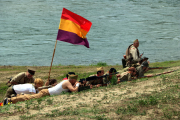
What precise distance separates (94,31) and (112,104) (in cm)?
2388

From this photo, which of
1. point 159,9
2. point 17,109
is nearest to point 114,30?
point 159,9

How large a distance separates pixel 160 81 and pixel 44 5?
36.5 metres

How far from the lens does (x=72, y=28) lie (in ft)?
34.5

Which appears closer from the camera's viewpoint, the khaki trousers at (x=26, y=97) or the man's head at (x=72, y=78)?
the khaki trousers at (x=26, y=97)

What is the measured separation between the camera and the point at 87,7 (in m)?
43.2

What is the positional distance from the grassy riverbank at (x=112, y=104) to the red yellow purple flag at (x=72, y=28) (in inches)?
77.4

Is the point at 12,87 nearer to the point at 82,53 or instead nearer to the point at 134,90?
the point at 134,90

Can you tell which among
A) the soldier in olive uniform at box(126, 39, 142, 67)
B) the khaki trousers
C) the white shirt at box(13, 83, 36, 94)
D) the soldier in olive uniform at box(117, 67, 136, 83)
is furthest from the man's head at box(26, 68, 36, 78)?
the soldier in olive uniform at box(126, 39, 142, 67)

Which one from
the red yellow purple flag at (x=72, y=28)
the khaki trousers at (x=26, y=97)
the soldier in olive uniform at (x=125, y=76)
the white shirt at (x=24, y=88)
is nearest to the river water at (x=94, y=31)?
the soldier in olive uniform at (x=125, y=76)

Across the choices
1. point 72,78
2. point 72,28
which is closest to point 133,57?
point 72,28

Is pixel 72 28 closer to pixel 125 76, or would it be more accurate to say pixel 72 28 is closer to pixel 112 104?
pixel 125 76

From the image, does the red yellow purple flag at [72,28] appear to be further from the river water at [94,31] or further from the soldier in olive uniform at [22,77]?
the river water at [94,31]

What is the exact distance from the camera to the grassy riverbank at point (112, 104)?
7.21 m

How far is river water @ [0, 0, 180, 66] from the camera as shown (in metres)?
22.7
